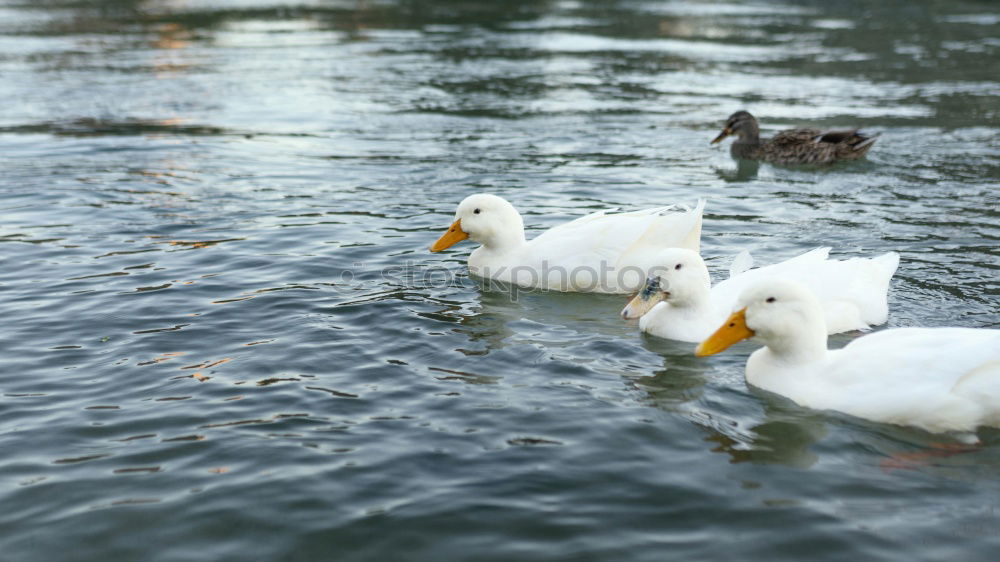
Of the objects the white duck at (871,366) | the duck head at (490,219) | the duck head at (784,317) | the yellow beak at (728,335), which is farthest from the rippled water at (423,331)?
the duck head at (490,219)

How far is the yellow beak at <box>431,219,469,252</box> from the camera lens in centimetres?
926

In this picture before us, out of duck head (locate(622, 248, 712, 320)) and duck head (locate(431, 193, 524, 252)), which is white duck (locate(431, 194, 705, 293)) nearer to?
duck head (locate(431, 193, 524, 252))

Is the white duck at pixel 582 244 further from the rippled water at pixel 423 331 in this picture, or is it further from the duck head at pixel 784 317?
the duck head at pixel 784 317

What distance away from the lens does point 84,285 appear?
8898 mm

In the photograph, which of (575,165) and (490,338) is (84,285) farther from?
(575,165)

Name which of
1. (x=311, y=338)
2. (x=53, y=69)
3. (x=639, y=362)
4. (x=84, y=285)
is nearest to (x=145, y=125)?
(x=53, y=69)

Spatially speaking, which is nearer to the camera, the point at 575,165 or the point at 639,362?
the point at 639,362

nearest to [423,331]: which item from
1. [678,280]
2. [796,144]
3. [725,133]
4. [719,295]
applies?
[678,280]

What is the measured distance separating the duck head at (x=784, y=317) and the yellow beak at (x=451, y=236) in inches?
135

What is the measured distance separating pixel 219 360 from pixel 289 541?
2595mm

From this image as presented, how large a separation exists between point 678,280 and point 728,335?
2.98 ft

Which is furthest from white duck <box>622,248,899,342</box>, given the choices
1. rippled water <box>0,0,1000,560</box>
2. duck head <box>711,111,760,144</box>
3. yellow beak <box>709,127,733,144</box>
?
yellow beak <box>709,127,733,144</box>

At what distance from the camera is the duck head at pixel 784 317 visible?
252 inches

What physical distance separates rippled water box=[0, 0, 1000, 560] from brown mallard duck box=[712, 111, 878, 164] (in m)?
0.26
